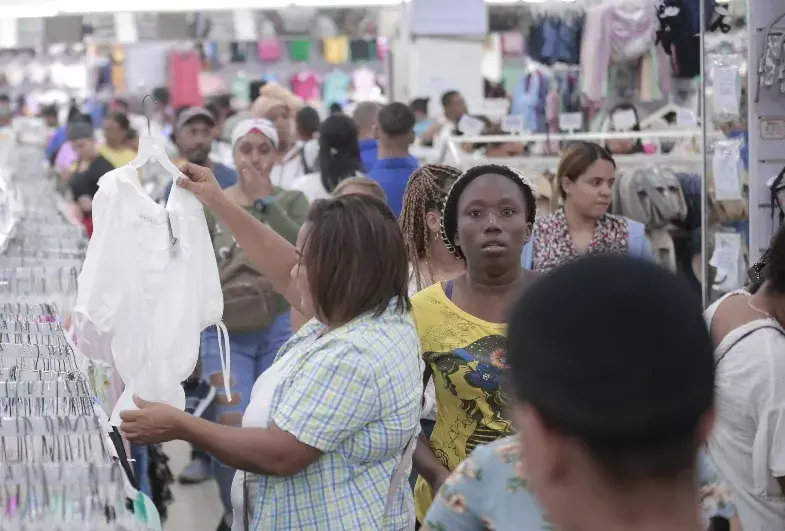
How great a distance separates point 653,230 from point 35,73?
13.4 meters

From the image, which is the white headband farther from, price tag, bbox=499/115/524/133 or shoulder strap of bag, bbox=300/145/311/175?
price tag, bbox=499/115/524/133

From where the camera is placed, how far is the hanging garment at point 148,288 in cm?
319

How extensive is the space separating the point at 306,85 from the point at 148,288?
14210mm

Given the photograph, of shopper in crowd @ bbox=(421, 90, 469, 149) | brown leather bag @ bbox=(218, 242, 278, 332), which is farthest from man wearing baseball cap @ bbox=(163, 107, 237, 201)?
shopper in crowd @ bbox=(421, 90, 469, 149)

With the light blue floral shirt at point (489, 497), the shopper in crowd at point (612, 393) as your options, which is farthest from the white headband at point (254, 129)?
the shopper in crowd at point (612, 393)

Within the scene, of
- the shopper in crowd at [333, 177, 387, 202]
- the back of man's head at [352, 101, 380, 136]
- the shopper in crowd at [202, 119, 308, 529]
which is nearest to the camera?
the shopper in crowd at [333, 177, 387, 202]

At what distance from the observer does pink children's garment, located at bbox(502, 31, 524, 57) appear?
14844mm

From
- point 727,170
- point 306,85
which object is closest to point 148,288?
point 727,170

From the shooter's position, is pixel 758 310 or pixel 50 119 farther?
pixel 50 119

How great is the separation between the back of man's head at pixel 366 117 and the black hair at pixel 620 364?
22.4 feet

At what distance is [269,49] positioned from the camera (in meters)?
17.1

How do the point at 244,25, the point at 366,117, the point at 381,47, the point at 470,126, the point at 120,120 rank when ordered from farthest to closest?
the point at 381,47 < the point at 244,25 < the point at 120,120 < the point at 366,117 < the point at 470,126

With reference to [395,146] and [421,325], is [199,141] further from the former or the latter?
[421,325]

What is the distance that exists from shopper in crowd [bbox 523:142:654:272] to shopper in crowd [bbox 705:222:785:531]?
185 cm
